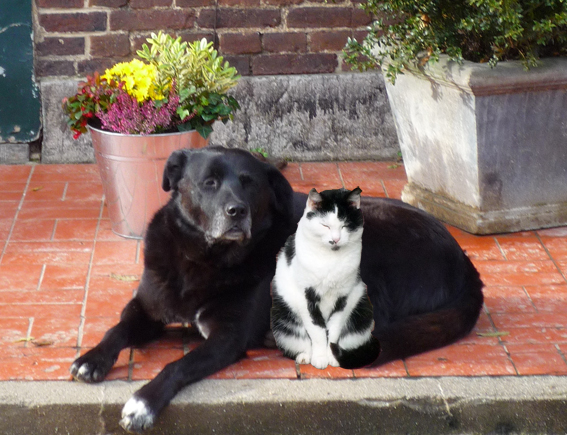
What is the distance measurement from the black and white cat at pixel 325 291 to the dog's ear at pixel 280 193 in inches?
9.5

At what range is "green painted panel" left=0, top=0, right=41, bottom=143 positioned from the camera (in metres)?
5.00

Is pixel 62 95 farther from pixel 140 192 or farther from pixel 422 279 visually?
pixel 422 279

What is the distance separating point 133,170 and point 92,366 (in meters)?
1.51

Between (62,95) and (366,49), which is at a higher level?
(366,49)

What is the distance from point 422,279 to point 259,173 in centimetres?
77

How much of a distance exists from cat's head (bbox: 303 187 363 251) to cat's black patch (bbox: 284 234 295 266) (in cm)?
20

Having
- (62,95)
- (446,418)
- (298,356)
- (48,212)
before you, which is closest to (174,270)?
(298,356)

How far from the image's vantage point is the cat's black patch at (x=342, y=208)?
2.59 meters

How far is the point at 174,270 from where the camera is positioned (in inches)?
121

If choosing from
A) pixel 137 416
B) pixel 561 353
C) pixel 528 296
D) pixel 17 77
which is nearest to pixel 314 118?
pixel 17 77

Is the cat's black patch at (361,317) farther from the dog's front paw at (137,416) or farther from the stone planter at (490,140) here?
the stone planter at (490,140)

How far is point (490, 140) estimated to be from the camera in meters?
4.06

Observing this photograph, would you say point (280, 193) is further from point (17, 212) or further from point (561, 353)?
point (17, 212)

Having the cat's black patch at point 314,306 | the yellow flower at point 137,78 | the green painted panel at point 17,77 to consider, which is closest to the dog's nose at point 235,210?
the cat's black patch at point 314,306
